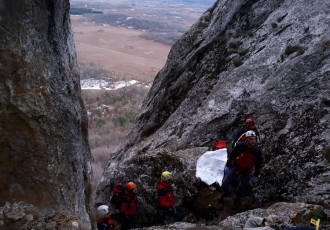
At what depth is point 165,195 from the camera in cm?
1070

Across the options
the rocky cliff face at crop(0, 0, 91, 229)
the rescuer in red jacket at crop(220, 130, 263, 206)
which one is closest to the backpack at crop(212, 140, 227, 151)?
the rescuer in red jacket at crop(220, 130, 263, 206)

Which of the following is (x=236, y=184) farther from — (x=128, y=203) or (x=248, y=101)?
(x=248, y=101)

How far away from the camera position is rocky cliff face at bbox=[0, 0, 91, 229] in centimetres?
837

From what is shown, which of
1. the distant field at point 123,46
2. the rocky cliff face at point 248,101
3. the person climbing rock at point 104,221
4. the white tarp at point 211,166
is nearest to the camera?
the person climbing rock at point 104,221

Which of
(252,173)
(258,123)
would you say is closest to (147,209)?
(252,173)

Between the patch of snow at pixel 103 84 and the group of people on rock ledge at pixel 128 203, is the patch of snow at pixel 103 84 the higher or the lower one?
the lower one

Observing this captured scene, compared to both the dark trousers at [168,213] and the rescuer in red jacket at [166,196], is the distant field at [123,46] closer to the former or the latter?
the dark trousers at [168,213]

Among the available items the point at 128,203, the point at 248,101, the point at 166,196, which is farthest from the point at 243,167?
the point at 248,101

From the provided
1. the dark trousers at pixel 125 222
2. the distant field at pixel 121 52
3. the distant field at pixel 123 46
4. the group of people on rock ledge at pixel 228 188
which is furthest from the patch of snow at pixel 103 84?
the group of people on rock ledge at pixel 228 188

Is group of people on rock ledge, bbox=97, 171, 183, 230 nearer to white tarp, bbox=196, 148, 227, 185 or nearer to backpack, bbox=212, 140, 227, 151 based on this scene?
white tarp, bbox=196, 148, 227, 185

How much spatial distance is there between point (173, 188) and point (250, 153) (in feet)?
8.91

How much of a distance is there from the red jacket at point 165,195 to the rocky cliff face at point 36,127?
1.90m

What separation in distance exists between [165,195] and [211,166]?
1.93 meters

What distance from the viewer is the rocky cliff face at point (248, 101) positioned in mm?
11383
